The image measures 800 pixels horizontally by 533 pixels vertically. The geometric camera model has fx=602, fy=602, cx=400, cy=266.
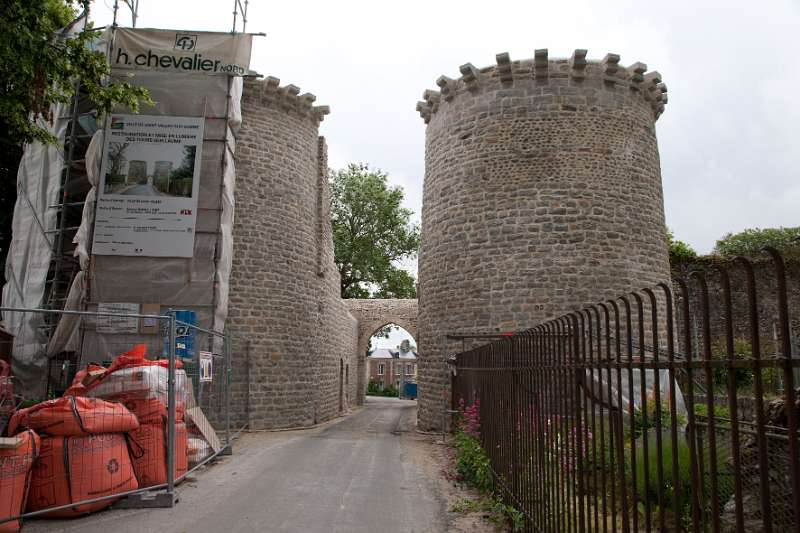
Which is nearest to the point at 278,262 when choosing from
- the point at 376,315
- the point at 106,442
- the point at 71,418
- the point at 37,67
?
the point at 37,67

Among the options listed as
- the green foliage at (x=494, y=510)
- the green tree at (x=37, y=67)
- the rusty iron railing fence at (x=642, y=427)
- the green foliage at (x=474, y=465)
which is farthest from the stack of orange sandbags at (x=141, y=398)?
the green tree at (x=37, y=67)

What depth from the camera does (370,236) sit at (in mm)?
34781

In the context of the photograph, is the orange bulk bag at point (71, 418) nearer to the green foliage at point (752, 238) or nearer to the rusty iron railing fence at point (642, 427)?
the rusty iron railing fence at point (642, 427)

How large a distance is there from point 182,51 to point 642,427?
41.3 feet

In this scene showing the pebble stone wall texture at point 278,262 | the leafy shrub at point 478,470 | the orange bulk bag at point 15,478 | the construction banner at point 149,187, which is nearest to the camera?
the orange bulk bag at point 15,478

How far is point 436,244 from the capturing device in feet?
46.9

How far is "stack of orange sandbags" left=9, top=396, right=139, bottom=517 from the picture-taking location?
5262 millimetres

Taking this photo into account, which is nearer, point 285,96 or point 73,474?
point 73,474

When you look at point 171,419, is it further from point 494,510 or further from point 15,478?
point 494,510

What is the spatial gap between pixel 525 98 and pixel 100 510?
37.2 ft

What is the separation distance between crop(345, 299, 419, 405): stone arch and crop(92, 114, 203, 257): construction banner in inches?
594

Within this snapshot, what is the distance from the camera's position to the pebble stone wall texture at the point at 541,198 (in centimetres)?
1277

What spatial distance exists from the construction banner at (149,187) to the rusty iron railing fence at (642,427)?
7033 mm

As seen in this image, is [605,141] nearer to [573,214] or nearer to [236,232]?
[573,214]
